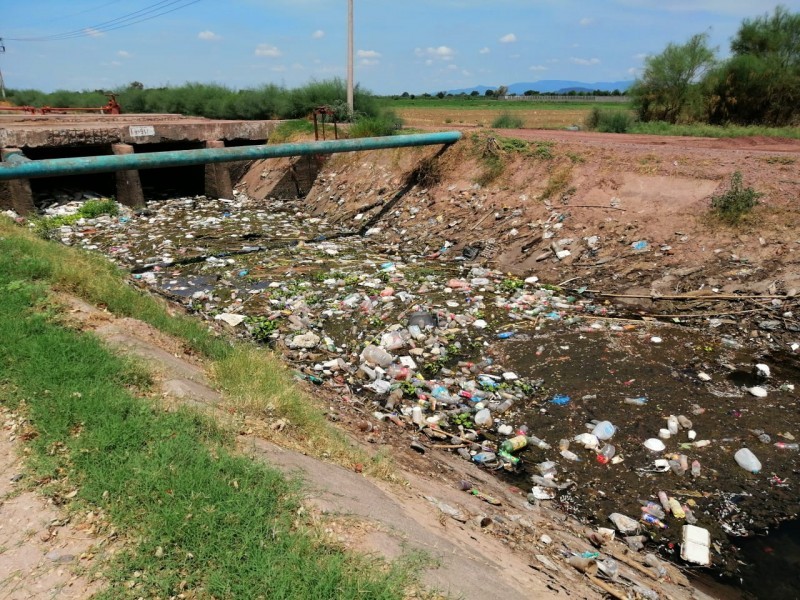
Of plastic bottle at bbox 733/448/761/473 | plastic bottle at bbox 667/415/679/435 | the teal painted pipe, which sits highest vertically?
the teal painted pipe

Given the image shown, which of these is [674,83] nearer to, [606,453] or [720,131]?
[720,131]

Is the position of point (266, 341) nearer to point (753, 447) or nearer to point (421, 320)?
point (421, 320)

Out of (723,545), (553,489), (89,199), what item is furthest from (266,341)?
(89,199)

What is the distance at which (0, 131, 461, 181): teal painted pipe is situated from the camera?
5.80 meters

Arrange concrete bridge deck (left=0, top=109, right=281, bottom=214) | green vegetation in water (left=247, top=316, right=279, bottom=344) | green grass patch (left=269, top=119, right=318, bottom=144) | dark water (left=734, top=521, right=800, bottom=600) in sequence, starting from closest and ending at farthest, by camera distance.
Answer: dark water (left=734, top=521, right=800, bottom=600), green vegetation in water (left=247, top=316, right=279, bottom=344), concrete bridge deck (left=0, top=109, right=281, bottom=214), green grass patch (left=269, top=119, right=318, bottom=144)

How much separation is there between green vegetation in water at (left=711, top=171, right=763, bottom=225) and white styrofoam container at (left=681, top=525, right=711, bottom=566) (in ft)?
14.2

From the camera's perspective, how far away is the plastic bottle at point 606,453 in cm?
348

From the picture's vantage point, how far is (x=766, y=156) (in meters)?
6.60

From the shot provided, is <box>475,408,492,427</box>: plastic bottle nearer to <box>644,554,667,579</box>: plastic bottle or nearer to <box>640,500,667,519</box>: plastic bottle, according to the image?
<box>640,500,667,519</box>: plastic bottle

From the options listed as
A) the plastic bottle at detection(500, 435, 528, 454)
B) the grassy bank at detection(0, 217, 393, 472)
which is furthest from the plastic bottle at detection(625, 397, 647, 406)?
the grassy bank at detection(0, 217, 393, 472)

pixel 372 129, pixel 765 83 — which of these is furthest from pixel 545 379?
pixel 765 83

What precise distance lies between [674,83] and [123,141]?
48.2 feet

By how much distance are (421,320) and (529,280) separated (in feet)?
6.47

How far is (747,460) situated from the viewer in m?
3.38
